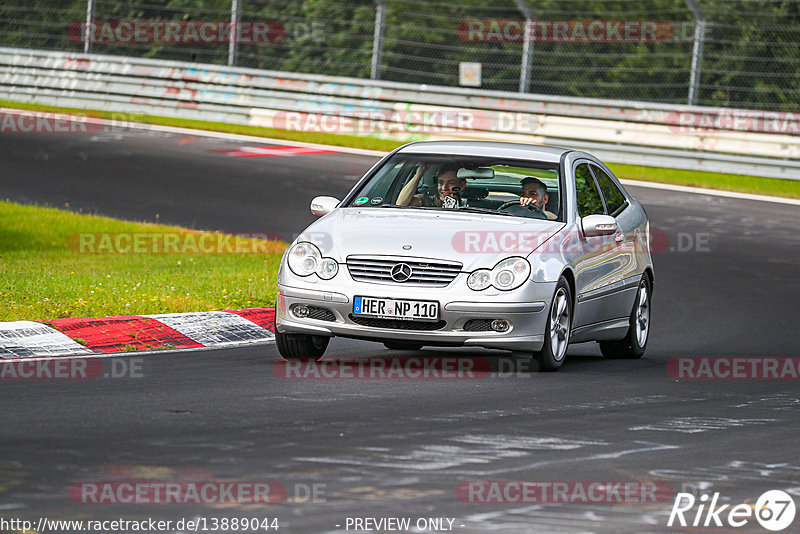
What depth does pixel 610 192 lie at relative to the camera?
11711 millimetres

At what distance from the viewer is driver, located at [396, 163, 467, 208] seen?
10.6 meters

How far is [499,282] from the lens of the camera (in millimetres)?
9453

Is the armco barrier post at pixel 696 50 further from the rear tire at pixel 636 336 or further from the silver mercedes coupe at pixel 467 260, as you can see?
the silver mercedes coupe at pixel 467 260

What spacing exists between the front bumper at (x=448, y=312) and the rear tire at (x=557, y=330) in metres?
0.13

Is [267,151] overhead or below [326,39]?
below

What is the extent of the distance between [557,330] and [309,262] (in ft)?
5.47

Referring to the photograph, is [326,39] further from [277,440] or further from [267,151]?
[277,440]

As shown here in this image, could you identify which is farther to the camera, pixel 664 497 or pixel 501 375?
pixel 501 375

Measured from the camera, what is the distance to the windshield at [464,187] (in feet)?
34.6

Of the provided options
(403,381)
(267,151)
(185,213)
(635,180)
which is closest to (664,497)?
(403,381)

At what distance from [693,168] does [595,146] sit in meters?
1.56

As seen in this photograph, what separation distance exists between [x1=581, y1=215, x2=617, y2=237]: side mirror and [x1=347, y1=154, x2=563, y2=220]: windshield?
0.21m

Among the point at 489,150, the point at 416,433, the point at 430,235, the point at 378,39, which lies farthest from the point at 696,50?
the point at 416,433

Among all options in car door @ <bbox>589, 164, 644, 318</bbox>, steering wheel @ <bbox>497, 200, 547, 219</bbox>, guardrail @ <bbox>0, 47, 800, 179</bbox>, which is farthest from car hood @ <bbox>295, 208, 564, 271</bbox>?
guardrail @ <bbox>0, 47, 800, 179</bbox>
